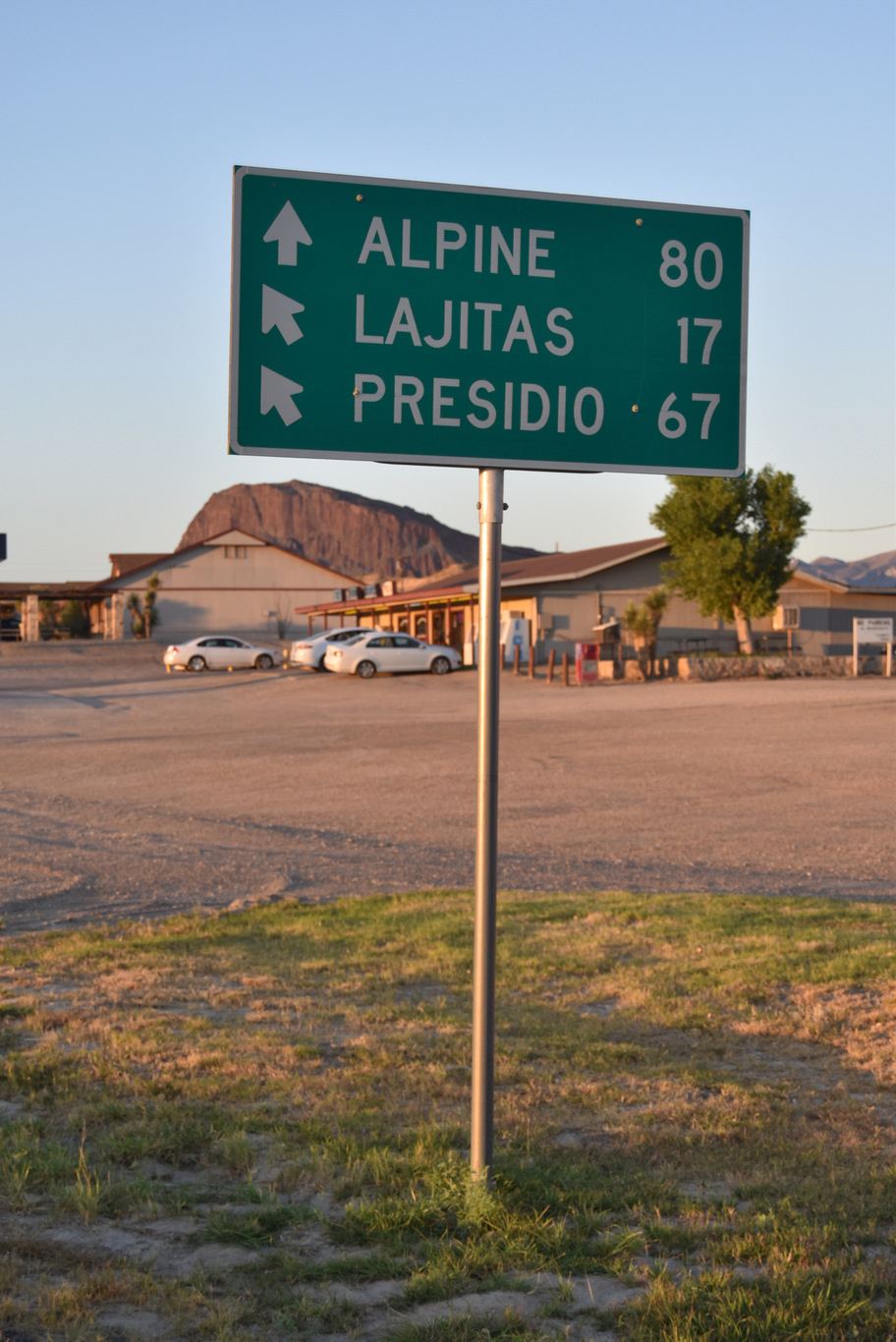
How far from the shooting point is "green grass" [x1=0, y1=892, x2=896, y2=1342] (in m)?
2.93

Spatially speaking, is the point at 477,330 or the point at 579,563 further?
the point at 579,563

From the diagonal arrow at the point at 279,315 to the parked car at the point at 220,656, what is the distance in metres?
45.4

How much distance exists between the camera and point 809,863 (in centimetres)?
1088

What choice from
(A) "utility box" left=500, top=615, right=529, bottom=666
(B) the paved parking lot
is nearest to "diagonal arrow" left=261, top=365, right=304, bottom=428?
(B) the paved parking lot

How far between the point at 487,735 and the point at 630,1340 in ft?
4.82

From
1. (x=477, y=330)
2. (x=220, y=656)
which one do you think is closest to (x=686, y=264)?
(x=477, y=330)

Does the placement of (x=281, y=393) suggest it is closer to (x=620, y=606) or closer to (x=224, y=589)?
(x=620, y=606)

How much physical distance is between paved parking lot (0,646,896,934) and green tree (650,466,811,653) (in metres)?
14.2

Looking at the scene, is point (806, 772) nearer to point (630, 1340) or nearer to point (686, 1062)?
point (686, 1062)

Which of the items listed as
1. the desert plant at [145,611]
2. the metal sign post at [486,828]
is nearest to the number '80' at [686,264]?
the metal sign post at [486,828]

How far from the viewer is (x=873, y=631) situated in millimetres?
37750

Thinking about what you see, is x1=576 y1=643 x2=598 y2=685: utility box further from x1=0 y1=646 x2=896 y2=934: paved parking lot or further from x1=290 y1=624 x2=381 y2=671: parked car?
x1=290 y1=624 x2=381 y2=671: parked car

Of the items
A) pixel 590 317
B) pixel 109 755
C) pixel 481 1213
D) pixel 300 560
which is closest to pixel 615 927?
pixel 481 1213

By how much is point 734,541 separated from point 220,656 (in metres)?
20.6
